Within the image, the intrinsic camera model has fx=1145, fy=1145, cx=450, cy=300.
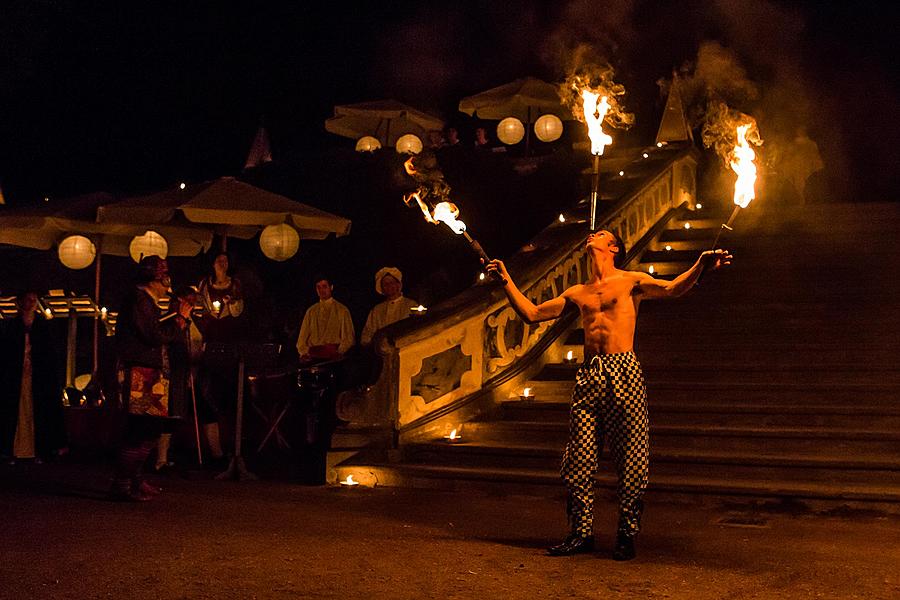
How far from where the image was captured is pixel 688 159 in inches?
720

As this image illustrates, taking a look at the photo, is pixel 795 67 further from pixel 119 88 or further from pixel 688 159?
pixel 119 88

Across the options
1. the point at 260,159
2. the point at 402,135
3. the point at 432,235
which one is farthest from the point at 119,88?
the point at 432,235

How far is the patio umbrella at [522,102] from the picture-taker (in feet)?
83.0

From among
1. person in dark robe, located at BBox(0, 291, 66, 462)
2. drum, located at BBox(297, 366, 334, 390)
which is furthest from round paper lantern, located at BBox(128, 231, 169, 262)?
drum, located at BBox(297, 366, 334, 390)

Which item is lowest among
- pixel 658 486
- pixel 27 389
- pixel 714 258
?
pixel 658 486

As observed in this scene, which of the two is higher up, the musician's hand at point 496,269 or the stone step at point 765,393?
the musician's hand at point 496,269

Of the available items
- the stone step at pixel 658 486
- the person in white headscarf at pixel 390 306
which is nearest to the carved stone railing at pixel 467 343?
the stone step at pixel 658 486

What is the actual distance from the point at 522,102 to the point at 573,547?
19758 millimetres

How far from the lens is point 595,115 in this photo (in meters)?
7.52

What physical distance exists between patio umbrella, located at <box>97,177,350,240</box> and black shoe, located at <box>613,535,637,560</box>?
942cm

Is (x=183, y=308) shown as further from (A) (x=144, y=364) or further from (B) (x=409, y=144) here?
(B) (x=409, y=144)

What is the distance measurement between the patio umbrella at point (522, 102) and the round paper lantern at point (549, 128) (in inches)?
17.6

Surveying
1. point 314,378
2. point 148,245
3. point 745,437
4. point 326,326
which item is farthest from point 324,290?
point 745,437

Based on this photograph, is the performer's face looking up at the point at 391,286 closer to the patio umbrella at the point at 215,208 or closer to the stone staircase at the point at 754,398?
the stone staircase at the point at 754,398
